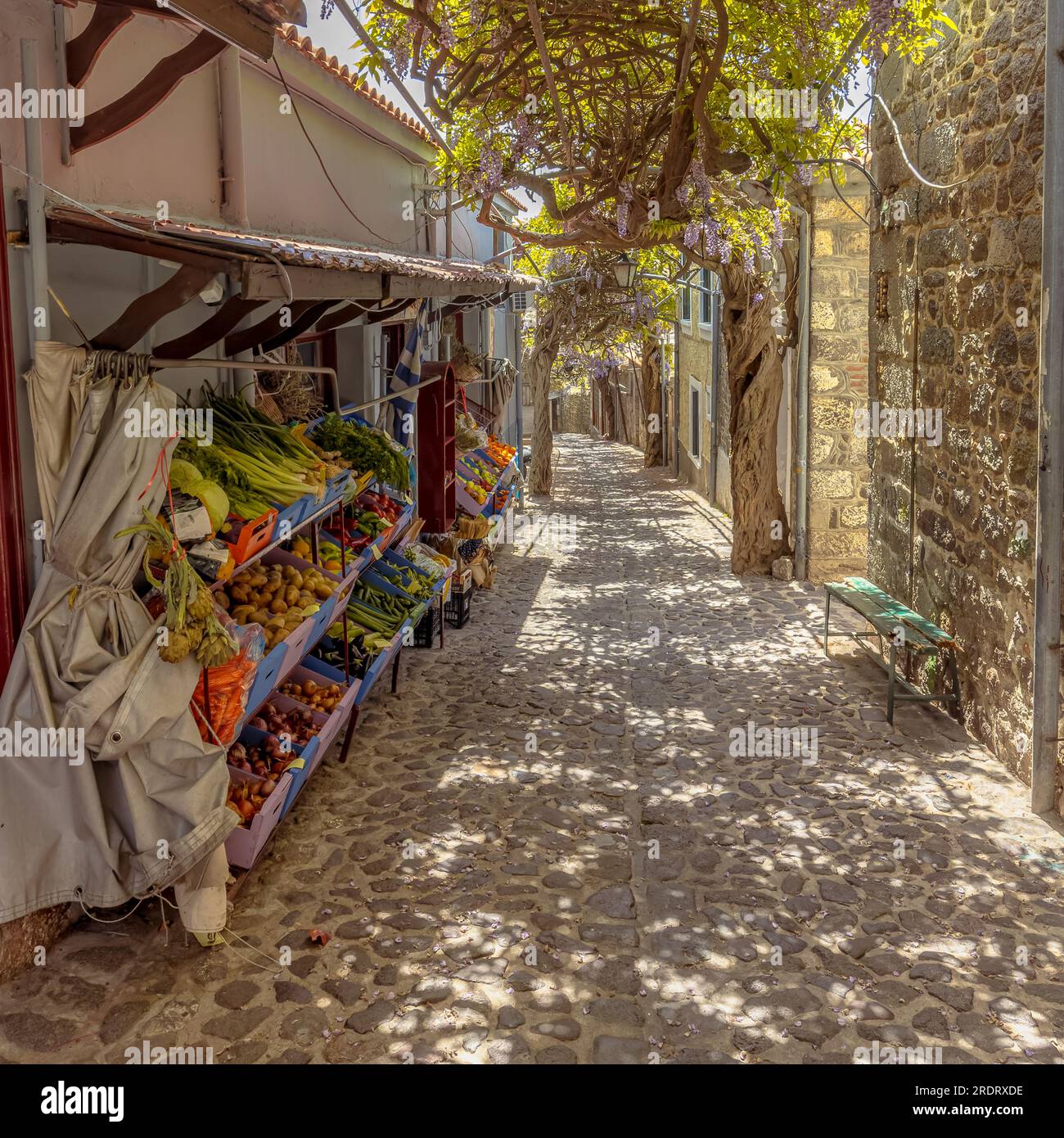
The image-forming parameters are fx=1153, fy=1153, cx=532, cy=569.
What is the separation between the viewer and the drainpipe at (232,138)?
6.70m

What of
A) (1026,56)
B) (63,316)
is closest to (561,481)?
(1026,56)

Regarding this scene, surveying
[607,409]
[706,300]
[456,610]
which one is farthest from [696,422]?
[607,409]

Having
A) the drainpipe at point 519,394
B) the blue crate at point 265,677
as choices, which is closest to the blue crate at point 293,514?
the blue crate at point 265,677

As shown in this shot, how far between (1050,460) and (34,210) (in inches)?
193

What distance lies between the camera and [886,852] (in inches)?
227

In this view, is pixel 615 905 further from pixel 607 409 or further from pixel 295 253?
pixel 607 409

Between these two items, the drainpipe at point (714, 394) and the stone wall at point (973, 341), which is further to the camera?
the drainpipe at point (714, 394)

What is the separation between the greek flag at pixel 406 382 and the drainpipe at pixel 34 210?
5.02m

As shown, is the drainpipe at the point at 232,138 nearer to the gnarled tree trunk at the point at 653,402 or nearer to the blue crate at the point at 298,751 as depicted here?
the blue crate at the point at 298,751

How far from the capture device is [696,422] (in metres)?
22.8
